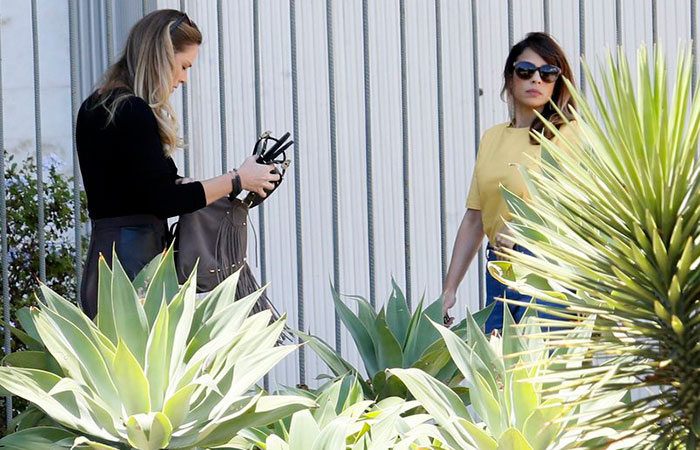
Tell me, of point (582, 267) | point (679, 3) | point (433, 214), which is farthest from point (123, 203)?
point (679, 3)


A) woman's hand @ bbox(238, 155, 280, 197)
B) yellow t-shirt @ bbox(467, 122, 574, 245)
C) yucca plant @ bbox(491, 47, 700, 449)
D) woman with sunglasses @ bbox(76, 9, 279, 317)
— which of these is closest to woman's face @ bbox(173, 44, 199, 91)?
woman with sunglasses @ bbox(76, 9, 279, 317)

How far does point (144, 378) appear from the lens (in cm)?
204

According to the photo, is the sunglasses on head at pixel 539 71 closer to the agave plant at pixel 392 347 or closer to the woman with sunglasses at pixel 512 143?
the woman with sunglasses at pixel 512 143

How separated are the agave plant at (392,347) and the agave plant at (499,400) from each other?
40 cm

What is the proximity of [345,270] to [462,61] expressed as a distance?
1.14 meters

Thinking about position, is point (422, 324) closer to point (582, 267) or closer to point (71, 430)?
point (71, 430)

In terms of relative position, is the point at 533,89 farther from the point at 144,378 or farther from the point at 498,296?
the point at 144,378

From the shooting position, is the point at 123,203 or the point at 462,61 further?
the point at 462,61

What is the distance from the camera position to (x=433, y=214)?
5414mm

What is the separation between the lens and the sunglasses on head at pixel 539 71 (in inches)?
146

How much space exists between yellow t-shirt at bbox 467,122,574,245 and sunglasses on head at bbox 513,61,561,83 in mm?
176

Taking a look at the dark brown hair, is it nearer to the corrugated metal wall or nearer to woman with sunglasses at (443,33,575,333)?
woman with sunglasses at (443,33,575,333)

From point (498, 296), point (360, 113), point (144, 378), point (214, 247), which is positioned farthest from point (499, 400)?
point (360, 113)

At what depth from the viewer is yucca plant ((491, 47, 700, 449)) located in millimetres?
1331
